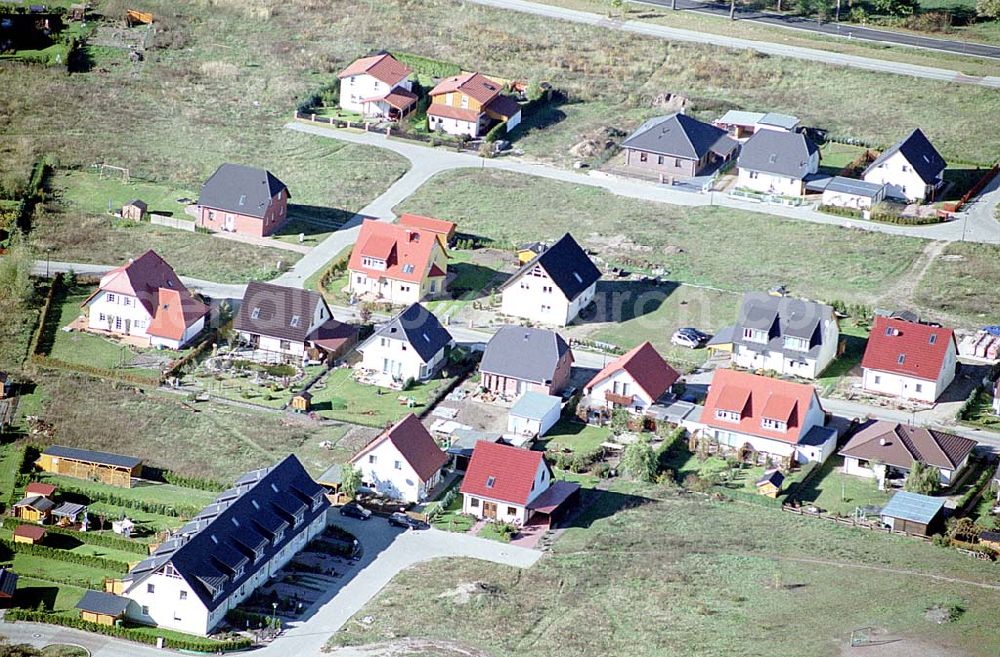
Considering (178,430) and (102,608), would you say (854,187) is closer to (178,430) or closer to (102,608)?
(178,430)

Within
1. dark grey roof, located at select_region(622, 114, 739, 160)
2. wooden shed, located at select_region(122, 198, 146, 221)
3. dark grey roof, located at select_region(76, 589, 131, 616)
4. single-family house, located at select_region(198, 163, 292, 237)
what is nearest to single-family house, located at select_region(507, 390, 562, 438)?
dark grey roof, located at select_region(76, 589, 131, 616)

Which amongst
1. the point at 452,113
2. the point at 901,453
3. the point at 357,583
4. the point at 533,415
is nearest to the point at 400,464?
the point at 357,583

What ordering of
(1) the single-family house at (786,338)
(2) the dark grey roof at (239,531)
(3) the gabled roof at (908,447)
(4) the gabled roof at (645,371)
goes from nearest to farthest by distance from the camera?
(2) the dark grey roof at (239,531) < (3) the gabled roof at (908,447) < (4) the gabled roof at (645,371) < (1) the single-family house at (786,338)

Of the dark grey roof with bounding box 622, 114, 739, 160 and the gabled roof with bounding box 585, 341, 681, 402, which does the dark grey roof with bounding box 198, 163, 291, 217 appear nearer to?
the dark grey roof with bounding box 622, 114, 739, 160

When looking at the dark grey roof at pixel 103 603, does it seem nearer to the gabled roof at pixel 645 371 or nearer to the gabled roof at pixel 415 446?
the gabled roof at pixel 415 446

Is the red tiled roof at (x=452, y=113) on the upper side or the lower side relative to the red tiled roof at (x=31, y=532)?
upper

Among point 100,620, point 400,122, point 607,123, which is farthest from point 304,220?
point 100,620

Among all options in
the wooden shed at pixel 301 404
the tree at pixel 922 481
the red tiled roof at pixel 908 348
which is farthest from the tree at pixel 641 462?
the wooden shed at pixel 301 404
